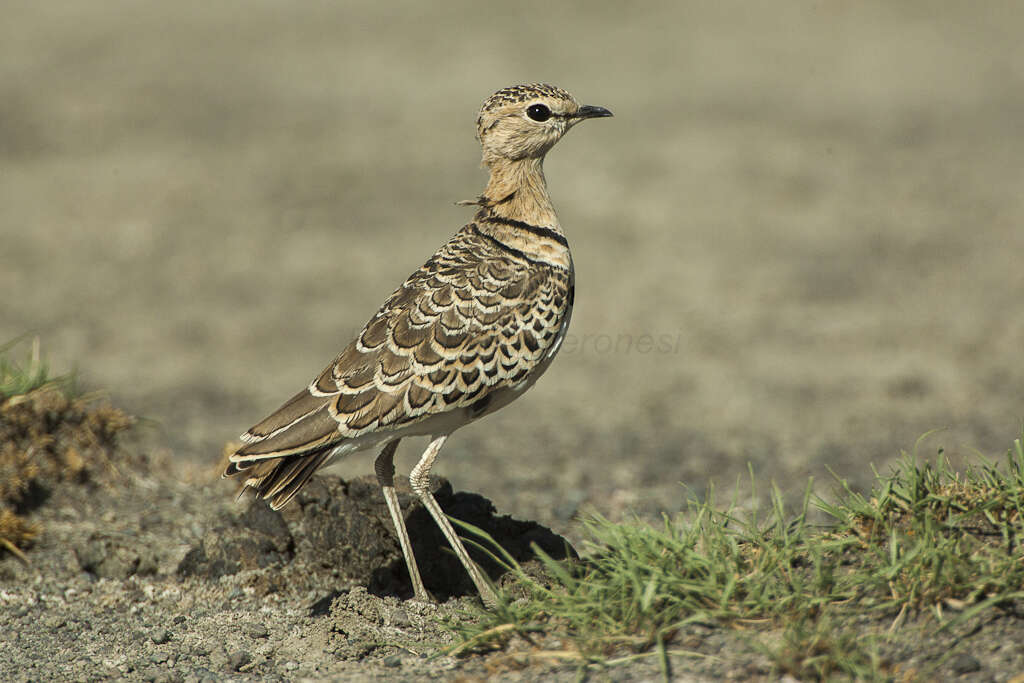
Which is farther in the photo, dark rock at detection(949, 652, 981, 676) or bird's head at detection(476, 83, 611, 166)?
bird's head at detection(476, 83, 611, 166)

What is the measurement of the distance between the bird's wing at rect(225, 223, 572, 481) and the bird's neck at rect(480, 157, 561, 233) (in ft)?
1.10

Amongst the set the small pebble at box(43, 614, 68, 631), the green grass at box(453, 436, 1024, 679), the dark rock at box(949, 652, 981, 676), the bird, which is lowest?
the dark rock at box(949, 652, 981, 676)

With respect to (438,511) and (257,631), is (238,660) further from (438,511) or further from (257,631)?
(438,511)

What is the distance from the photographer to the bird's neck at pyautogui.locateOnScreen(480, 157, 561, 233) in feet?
19.2

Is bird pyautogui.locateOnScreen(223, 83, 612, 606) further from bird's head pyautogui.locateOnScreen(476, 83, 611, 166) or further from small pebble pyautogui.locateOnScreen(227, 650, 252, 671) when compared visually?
small pebble pyautogui.locateOnScreen(227, 650, 252, 671)

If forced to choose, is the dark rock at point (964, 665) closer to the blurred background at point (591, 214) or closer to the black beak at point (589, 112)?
the blurred background at point (591, 214)

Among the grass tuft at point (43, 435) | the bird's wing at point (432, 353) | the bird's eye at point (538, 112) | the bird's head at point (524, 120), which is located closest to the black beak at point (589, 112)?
the bird's head at point (524, 120)

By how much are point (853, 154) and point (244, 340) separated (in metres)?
8.20

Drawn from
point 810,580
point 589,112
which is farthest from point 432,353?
point 810,580

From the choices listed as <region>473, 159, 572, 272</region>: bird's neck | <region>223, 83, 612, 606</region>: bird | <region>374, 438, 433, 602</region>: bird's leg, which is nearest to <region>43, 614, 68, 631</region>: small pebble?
<region>223, 83, 612, 606</region>: bird

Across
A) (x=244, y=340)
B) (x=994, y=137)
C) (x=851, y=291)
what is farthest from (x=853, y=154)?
(x=244, y=340)

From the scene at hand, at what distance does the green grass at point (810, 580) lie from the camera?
3992 millimetres

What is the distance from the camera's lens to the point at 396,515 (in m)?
5.30

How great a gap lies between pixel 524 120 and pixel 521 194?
0.39 metres
